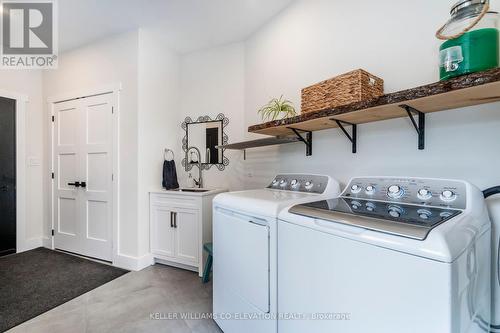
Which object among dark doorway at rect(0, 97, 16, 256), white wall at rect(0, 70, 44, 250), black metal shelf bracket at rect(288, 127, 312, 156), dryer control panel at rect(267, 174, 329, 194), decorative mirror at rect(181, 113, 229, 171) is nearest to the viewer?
dryer control panel at rect(267, 174, 329, 194)

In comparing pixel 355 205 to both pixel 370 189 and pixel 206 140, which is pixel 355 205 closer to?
pixel 370 189

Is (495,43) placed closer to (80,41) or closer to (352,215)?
(352,215)

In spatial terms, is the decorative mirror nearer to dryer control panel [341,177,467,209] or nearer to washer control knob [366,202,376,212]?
dryer control panel [341,177,467,209]

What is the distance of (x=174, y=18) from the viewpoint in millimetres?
2535

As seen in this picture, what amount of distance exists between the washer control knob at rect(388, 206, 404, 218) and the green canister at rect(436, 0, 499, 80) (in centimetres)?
60

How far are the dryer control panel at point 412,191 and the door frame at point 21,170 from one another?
4056 millimetres

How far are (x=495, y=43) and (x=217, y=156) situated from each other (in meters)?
2.48

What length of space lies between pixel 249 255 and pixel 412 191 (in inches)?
36.2

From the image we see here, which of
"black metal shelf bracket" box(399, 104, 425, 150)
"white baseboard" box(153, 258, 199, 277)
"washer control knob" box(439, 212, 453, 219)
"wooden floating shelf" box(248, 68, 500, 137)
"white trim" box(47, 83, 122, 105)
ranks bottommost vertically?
"white baseboard" box(153, 258, 199, 277)

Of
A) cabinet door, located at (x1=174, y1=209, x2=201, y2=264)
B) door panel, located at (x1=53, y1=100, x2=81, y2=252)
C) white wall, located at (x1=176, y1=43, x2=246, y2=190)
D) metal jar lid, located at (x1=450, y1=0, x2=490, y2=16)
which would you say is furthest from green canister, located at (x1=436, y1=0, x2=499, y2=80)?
door panel, located at (x1=53, y1=100, x2=81, y2=252)

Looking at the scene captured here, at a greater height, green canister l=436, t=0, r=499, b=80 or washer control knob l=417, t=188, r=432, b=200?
green canister l=436, t=0, r=499, b=80

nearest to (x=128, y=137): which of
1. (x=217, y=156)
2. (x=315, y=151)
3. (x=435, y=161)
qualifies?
(x=217, y=156)

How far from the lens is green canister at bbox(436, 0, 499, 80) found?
40.0 inches

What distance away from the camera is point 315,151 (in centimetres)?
205
